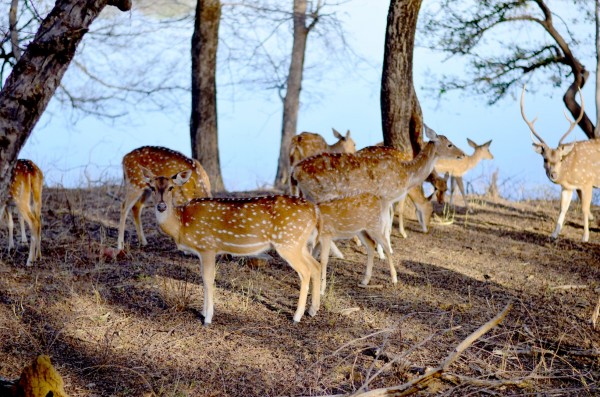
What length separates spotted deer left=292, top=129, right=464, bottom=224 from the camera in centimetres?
953

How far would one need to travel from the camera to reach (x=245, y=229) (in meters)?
6.96

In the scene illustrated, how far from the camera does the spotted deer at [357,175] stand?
375 inches

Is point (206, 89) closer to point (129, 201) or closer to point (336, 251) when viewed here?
point (129, 201)

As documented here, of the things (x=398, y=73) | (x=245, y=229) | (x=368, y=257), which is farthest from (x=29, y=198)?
(x=398, y=73)

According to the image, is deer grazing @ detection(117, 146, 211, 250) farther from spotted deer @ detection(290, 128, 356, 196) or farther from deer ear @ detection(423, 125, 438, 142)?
deer ear @ detection(423, 125, 438, 142)

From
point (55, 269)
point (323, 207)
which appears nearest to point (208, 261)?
point (323, 207)

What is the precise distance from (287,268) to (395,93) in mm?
3874

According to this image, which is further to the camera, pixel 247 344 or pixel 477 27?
pixel 477 27

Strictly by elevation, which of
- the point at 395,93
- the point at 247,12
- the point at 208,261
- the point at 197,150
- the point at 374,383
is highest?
the point at 247,12

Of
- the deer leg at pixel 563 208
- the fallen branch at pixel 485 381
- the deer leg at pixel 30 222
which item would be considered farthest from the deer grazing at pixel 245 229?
the deer leg at pixel 563 208

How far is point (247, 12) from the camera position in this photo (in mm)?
14695

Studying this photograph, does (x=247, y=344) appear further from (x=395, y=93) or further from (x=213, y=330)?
(x=395, y=93)

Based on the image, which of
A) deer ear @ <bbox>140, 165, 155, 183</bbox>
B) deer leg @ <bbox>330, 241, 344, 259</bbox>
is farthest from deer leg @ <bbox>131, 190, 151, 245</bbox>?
deer leg @ <bbox>330, 241, 344, 259</bbox>

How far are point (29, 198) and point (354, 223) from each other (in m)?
3.78
